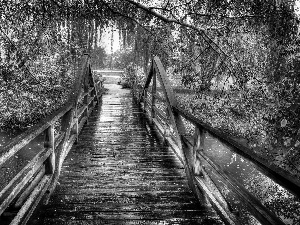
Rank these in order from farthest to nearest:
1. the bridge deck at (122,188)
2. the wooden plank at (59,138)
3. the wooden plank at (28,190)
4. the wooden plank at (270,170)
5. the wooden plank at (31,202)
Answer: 1. the wooden plank at (59,138)
2. the bridge deck at (122,188)
3. the wooden plank at (28,190)
4. the wooden plank at (31,202)
5. the wooden plank at (270,170)

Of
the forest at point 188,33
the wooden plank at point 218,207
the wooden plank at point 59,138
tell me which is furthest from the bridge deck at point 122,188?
the forest at point 188,33

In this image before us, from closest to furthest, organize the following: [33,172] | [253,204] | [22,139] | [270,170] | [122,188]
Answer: [270,170], [253,204], [22,139], [33,172], [122,188]

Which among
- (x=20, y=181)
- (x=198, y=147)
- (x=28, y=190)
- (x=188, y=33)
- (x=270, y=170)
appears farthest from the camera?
(x=188, y=33)

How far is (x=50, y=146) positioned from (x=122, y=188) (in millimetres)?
1124

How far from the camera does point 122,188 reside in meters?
3.49

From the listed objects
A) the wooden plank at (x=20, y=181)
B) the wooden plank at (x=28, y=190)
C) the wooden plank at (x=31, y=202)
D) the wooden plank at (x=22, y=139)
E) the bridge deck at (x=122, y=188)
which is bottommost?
the bridge deck at (x=122, y=188)

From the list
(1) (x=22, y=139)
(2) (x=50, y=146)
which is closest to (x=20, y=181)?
(1) (x=22, y=139)

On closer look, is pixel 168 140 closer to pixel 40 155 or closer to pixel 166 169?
pixel 166 169

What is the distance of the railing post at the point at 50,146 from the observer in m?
3.17

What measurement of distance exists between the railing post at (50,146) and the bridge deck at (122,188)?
0.31 meters

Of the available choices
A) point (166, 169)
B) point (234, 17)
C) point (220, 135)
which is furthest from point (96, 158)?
point (234, 17)

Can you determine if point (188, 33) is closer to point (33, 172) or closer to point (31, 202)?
point (33, 172)

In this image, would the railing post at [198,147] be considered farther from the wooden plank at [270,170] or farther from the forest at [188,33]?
the forest at [188,33]

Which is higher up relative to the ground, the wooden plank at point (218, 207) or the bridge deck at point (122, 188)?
the wooden plank at point (218, 207)
